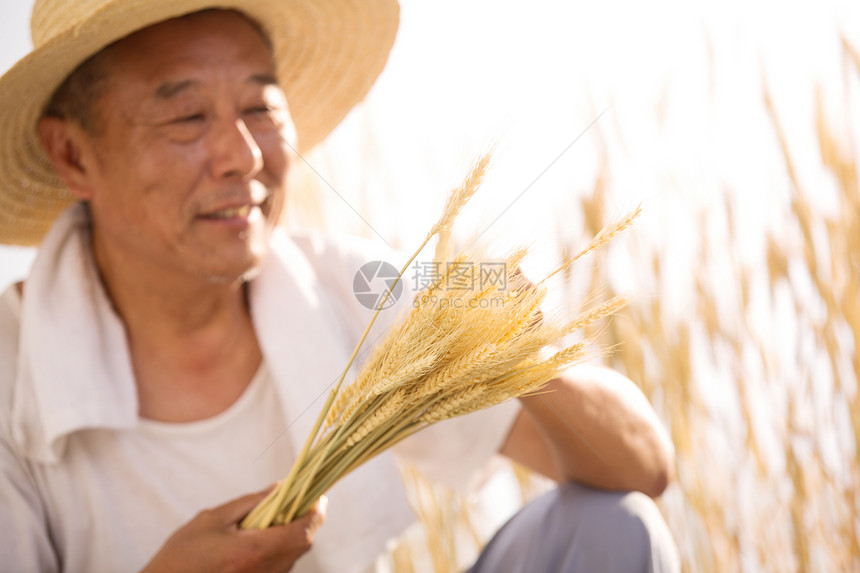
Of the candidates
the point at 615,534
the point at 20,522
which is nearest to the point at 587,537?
the point at 615,534

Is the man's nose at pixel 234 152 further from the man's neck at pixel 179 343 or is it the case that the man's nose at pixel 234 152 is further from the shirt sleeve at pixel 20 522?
the shirt sleeve at pixel 20 522

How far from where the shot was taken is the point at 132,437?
3.68 ft

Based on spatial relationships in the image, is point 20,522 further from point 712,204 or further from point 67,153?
point 712,204

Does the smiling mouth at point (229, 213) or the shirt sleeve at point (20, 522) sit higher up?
the smiling mouth at point (229, 213)

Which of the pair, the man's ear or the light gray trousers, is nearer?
the light gray trousers

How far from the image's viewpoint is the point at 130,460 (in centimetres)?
111

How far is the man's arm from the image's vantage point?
3.11ft

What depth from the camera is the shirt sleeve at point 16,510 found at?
989 mm

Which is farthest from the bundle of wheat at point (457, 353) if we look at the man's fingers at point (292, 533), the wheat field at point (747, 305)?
the wheat field at point (747, 305)

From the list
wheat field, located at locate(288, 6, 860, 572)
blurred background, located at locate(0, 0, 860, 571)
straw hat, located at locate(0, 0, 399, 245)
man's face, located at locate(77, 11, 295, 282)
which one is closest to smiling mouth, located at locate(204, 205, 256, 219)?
man's face, located at locate(77, 11, 295, 282)

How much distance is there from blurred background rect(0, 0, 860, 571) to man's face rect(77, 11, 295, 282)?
13.8 inches

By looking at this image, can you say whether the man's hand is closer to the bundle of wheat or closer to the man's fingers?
the man's fingers

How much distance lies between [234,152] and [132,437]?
48 cm

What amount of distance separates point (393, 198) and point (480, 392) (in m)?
1.06
